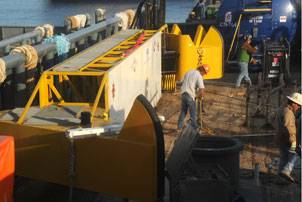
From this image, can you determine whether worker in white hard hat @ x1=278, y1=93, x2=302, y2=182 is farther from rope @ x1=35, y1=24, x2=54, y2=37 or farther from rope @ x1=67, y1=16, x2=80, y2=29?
rope @ x1=67, y1=16, x2=80, y2=29

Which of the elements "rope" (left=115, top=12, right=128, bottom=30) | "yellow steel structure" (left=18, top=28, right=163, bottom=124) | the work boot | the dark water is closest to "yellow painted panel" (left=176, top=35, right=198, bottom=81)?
"rope" (left=115, top=12, right=128, bottom=30)

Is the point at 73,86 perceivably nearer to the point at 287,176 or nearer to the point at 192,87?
the point at 192,87

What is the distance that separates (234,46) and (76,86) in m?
11.6

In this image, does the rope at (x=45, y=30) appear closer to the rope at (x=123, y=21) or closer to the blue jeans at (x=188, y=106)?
the rope at (x=123, y=21)

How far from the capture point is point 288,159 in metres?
8.95

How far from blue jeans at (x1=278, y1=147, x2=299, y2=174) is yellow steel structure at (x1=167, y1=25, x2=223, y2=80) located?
7.71 m

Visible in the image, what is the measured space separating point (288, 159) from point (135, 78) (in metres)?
3.84

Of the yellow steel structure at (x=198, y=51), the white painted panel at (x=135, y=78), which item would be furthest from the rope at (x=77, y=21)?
the white painted panel at (x=135, y=78)

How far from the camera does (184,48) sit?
16.6 m

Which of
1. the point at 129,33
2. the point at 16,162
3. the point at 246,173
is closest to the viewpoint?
the point at 16,162

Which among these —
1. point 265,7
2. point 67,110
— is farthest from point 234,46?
point 67,110

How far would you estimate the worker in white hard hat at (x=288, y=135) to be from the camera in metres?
8.65

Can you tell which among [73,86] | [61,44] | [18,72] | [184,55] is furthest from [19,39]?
[73,86]

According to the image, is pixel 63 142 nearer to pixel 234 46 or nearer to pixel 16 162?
pixel 16 162
